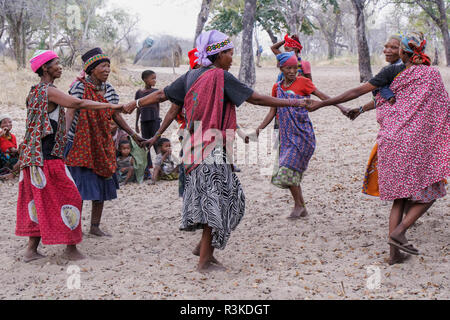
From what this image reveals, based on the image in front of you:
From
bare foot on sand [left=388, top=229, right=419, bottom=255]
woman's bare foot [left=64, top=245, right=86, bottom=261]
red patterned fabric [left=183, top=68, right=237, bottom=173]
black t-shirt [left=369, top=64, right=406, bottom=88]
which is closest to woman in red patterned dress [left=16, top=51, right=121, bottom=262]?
woman's bare foot [left=64, top=245, right=86, bottom=261]

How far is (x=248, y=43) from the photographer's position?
15172mm

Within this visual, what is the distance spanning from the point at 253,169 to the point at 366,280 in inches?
183

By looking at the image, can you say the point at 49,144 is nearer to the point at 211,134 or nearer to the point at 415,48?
the point at 211,134

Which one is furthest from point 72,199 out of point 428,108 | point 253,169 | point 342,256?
point 253,169

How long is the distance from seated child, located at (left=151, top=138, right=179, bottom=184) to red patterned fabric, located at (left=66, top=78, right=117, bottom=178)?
10.3 feet

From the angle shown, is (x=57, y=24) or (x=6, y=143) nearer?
(x=6, y=143)

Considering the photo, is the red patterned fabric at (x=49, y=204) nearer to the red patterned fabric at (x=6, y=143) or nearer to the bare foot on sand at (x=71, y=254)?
the bare foot on sand at (x=71, y=254)

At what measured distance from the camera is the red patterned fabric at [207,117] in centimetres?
381

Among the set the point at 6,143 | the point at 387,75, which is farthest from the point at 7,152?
the point at 387,75

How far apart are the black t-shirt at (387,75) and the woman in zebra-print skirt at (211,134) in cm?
91

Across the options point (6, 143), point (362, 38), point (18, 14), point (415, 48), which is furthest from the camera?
point (18, 14)

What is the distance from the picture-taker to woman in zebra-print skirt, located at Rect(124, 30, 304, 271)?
12.6 ft

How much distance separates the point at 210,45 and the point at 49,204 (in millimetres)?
1893

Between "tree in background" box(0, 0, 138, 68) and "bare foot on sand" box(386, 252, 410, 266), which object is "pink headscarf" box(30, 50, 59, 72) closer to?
"bare foot on sand" box(386, 252, 410, 266)
